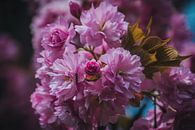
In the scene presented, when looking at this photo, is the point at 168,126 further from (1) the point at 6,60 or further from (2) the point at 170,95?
(1) the point at 6,60

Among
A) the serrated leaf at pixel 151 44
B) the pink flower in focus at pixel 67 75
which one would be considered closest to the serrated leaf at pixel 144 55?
the serrated leaf at pixel 151 44

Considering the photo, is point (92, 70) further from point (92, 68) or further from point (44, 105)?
point (44, 105)

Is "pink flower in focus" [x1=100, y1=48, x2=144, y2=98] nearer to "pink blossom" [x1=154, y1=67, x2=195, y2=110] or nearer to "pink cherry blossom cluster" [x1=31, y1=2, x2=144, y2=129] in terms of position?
"pink cherry blossom cluster" [x1=31, y1=2, x2=144, y2=129]

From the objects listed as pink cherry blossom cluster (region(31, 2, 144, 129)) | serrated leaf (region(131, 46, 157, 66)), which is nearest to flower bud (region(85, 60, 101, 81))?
pink cherry blossom cluster (region(31, 2, 144, 129))

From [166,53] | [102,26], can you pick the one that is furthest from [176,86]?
[102,26]

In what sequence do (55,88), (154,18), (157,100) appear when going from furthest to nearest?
(154,18), (157,100), (55,88)

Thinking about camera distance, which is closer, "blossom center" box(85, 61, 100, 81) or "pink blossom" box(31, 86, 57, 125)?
"blossom center" box(85, 61, 100, 81)

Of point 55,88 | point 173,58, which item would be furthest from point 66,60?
point 173,58
